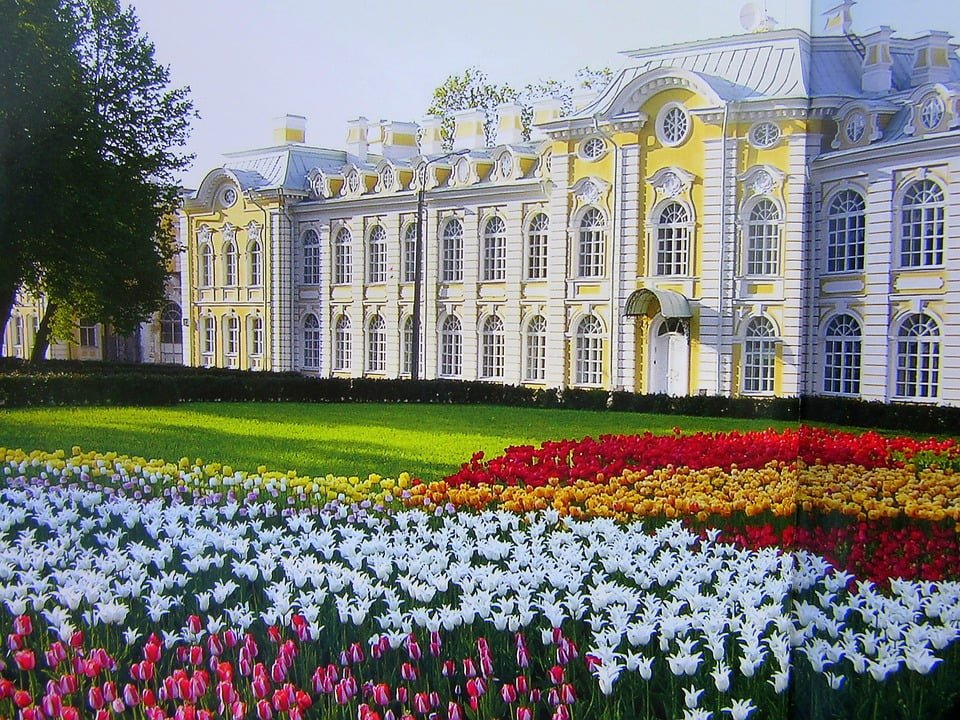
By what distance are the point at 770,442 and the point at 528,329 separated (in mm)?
975

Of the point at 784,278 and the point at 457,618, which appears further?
the point at 784,278

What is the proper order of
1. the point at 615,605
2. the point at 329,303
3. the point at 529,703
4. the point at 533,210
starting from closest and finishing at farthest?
1. the point at 529,703
2. the point at 615,605
3. the point at 533,210
4. the point at 329,303

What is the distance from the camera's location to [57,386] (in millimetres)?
4340

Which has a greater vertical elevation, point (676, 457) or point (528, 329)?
point (528, 329)

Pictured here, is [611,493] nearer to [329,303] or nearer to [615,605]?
[615,605]

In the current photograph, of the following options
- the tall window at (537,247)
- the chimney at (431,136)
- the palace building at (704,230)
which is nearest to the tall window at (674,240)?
the palace building at (704,230)

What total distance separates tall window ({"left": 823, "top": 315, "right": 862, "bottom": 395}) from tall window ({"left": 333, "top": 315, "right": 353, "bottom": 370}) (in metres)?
1.75

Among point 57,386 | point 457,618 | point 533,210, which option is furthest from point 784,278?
point 57,386

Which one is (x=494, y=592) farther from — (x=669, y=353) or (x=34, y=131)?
(x=34, y=131)

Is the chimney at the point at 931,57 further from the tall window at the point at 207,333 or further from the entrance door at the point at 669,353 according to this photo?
the tall window at the point at 207,333

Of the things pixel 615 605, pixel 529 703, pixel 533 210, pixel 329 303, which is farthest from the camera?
pixel 329 303

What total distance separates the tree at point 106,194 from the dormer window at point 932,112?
107 inches

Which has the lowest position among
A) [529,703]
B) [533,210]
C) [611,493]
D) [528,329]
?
[529,703]

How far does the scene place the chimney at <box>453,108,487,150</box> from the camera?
13.0 ft
